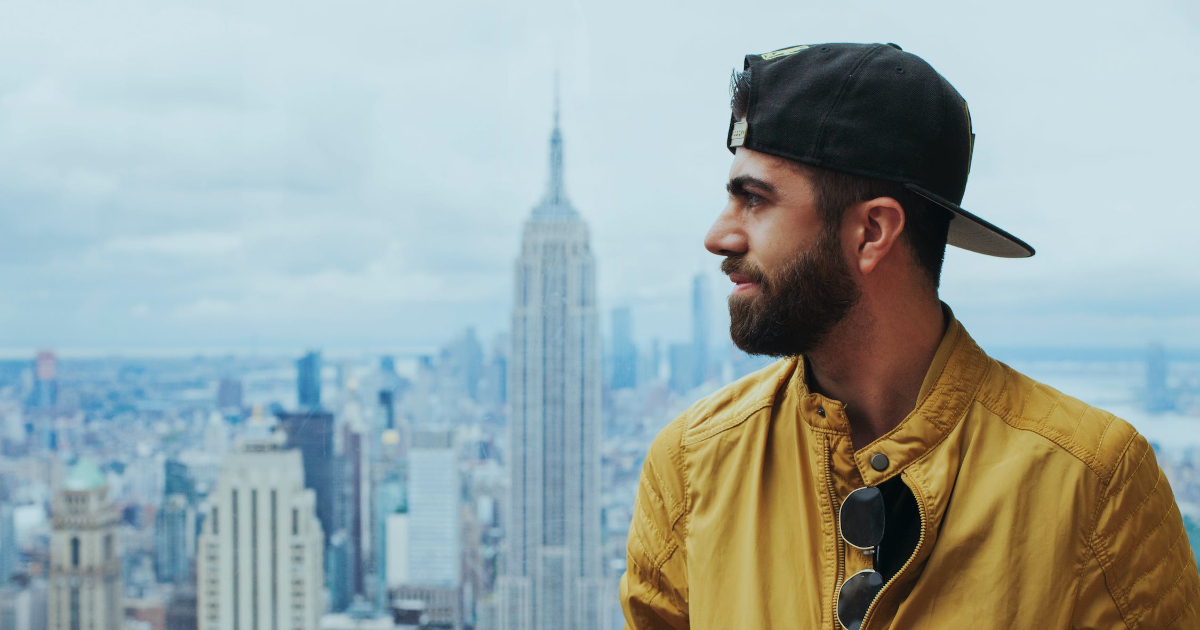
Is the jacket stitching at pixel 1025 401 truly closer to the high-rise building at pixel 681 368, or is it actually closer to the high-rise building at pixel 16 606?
the high-rise building at pixel 681 368

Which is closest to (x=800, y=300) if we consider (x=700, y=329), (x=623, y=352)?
(x=700, y=329)

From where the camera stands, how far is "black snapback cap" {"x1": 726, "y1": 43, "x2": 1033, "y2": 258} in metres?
0.61

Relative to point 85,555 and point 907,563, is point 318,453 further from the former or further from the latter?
point 907,563

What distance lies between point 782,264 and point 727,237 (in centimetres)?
5

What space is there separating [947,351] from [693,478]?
0.75 ft

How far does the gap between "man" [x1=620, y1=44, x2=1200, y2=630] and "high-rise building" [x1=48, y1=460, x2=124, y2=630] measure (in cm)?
581

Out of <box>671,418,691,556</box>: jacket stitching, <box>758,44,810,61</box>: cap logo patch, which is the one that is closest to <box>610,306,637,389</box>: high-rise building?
<box>671,418,691,556</box>: jacket stitching

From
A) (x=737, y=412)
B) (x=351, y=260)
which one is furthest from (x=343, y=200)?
(x=737, y=412)

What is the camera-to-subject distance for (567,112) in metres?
5.39

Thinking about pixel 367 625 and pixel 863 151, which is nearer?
pixel 863 151

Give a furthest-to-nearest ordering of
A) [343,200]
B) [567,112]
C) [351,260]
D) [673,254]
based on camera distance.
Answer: [351,260] < [343,200] < [567,112] < [673,254]

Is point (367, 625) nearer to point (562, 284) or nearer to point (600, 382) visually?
point (600, 382)

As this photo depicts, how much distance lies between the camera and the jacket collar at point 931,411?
2.03 ft

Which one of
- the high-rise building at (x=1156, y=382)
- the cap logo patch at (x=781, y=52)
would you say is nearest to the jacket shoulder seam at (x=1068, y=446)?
the cap logo patch at (x=781, y=52)
